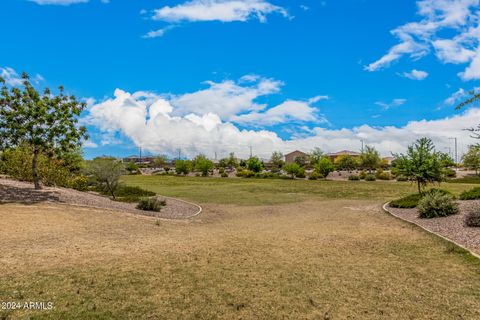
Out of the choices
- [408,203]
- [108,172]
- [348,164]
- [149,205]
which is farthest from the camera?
[348,164]

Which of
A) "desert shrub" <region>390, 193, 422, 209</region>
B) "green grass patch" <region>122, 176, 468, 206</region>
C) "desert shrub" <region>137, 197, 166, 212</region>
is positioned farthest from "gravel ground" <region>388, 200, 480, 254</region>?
"desert shrub" <region>137, 197, 166, 212</region>

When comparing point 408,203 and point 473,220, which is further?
point 408,203

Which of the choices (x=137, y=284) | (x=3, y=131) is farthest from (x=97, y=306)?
(x=3, y=131)

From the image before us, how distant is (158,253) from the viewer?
10.5 meters

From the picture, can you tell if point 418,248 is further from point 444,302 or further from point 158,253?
point 158,253

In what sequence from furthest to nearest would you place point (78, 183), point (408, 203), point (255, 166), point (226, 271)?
1. point (255, 166)
2. point (78, 183)
3. point (408, 203)
4. point (226, 271)

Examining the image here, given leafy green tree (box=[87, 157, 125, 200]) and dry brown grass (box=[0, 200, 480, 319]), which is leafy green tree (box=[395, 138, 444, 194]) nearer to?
dry brown grass (box=[0, 200, 480, 319])

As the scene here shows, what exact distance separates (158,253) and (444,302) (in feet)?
Result: 25.0

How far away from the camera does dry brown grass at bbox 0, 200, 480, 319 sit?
21.4 feet

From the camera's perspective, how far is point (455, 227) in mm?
14109

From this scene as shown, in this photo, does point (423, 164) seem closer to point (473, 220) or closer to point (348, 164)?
point (473, 220)

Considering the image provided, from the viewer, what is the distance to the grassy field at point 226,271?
650 cm

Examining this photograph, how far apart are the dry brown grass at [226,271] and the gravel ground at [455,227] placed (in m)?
0.77

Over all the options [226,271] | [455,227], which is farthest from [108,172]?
[455,227]
